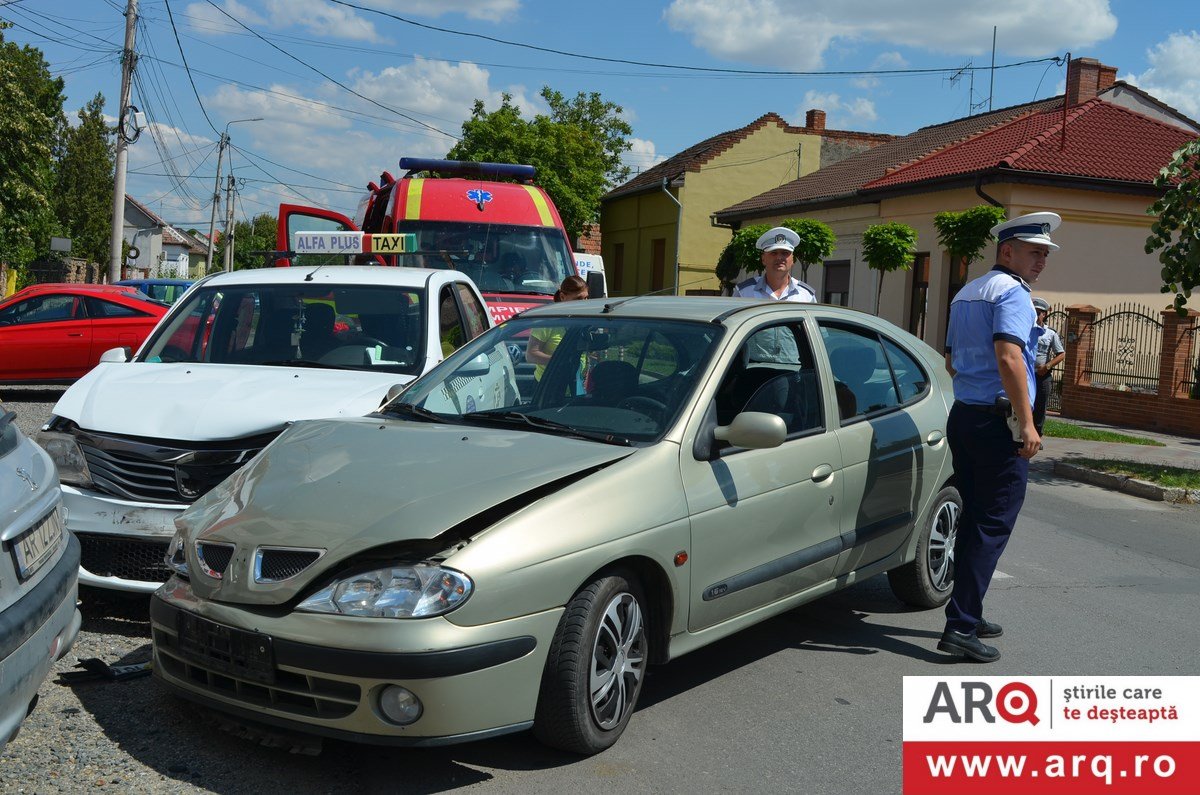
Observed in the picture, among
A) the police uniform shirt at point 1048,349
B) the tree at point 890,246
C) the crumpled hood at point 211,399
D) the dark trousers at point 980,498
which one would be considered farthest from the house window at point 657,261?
the dark trousers at point 980,498

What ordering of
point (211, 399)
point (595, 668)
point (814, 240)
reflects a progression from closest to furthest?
point (595, 668) < point (211, 399) < point (814, 240)

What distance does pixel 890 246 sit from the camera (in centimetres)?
2403

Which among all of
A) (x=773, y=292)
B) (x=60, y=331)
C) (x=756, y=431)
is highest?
(x=773, y=292)

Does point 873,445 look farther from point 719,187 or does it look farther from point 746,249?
point 719,187

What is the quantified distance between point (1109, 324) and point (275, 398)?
17.8 metres

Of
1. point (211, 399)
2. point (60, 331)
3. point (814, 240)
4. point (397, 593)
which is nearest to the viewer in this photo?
point (397, 593)

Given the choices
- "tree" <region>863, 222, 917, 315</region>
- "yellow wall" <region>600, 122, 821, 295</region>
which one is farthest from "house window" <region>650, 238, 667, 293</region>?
"tree" <region>863, 222, 917, 315</region>

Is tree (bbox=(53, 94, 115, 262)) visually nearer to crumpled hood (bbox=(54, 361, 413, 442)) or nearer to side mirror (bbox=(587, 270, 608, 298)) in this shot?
side mirror (bbox=(587, 270, 608, 298))

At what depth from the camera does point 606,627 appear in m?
3.94

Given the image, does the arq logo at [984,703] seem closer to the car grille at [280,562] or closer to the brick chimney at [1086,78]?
the car grille at [280,562]

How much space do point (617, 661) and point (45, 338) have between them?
45.8 feet

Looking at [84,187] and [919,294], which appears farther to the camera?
[84,187]

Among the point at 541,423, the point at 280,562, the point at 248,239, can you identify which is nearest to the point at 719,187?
the point at 541,423

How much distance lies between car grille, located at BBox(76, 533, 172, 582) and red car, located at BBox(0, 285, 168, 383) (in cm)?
1131
